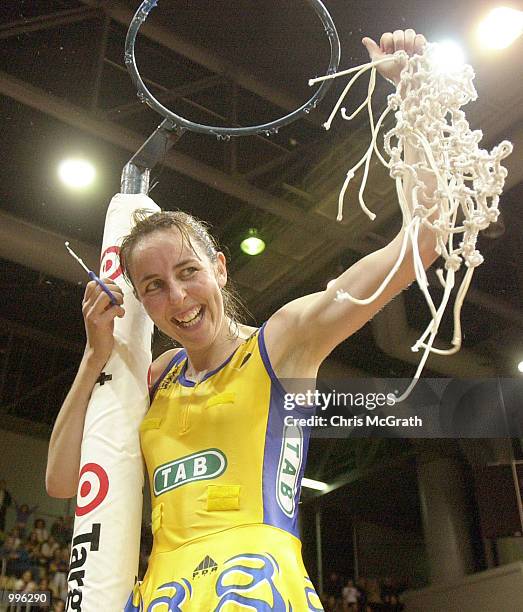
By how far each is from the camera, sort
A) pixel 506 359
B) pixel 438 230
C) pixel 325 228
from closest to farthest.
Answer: pixel 438 230, pixel 506 359, pixel 325 228

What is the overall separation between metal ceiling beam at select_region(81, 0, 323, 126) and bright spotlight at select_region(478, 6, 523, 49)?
0.47 m

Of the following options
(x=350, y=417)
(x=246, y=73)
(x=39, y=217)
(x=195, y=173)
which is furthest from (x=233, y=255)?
(x=350, y=417)

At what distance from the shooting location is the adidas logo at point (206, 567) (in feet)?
2.73

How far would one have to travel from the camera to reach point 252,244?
2645 mm

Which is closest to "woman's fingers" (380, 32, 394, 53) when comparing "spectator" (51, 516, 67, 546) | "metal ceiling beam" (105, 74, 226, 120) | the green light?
"metal ceiling beam" (105, 74, 226, 120)

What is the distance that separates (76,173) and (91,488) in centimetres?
191

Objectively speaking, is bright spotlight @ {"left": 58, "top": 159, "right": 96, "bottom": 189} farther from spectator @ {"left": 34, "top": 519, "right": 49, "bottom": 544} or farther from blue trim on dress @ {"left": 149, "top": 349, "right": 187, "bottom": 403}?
spectator @ {"left": 34, "top": 519, "right": 49, "bottom": 544}

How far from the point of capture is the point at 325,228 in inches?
104

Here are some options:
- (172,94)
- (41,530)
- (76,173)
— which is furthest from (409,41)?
Answer: (41,530)

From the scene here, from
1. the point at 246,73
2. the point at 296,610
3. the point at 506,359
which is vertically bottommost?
the point at 296,610

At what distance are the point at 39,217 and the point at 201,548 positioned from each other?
2.16m

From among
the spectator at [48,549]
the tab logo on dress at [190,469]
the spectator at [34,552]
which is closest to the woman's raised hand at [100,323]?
the tab logo on dress at [190,469]

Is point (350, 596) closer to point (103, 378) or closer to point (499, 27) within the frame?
point (499, 27)

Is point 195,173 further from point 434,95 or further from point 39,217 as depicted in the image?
point 434,95
